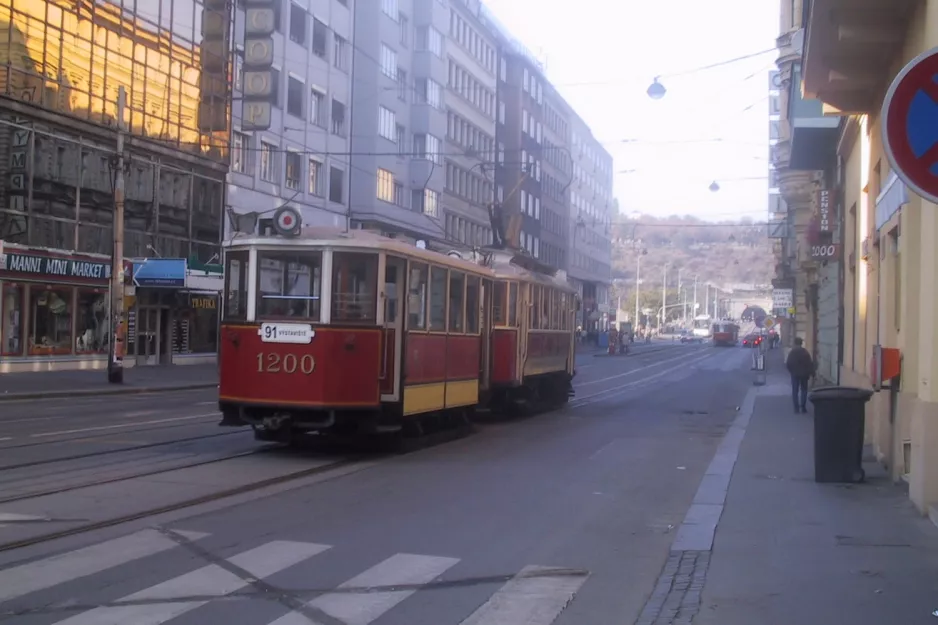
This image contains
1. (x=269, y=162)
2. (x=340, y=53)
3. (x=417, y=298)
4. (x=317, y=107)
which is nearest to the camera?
(x=417, y=298)

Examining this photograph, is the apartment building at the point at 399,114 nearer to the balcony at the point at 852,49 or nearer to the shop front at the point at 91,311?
the shop front at the point at 91,311

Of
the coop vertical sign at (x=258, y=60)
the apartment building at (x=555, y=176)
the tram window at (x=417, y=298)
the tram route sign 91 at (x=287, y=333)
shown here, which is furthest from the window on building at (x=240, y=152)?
the apartment building at (x=555, y=176)

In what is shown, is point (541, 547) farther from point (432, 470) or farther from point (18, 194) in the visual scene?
point (18, 194)

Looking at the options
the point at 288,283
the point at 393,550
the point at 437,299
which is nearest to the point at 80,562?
the point at 393,550

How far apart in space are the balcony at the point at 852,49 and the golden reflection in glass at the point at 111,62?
24794mm

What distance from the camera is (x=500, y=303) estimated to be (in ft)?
67.9

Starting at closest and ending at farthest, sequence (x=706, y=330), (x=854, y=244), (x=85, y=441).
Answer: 1. (x=85, y=441)
2. (x=854, y=244)
3. (x=706, y=330)

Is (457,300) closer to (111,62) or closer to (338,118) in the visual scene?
(111,62)

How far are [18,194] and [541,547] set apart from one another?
2713 centimetres

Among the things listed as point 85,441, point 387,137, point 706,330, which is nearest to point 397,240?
point 85,441

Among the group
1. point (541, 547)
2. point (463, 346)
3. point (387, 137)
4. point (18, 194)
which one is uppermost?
point (387, 137)

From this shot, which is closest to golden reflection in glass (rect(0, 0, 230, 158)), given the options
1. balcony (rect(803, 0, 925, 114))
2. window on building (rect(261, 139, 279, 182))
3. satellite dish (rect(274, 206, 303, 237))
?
window on building (rect(261, 139, 279, 182))

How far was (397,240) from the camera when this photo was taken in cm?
1541

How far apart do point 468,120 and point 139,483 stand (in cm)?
5670
